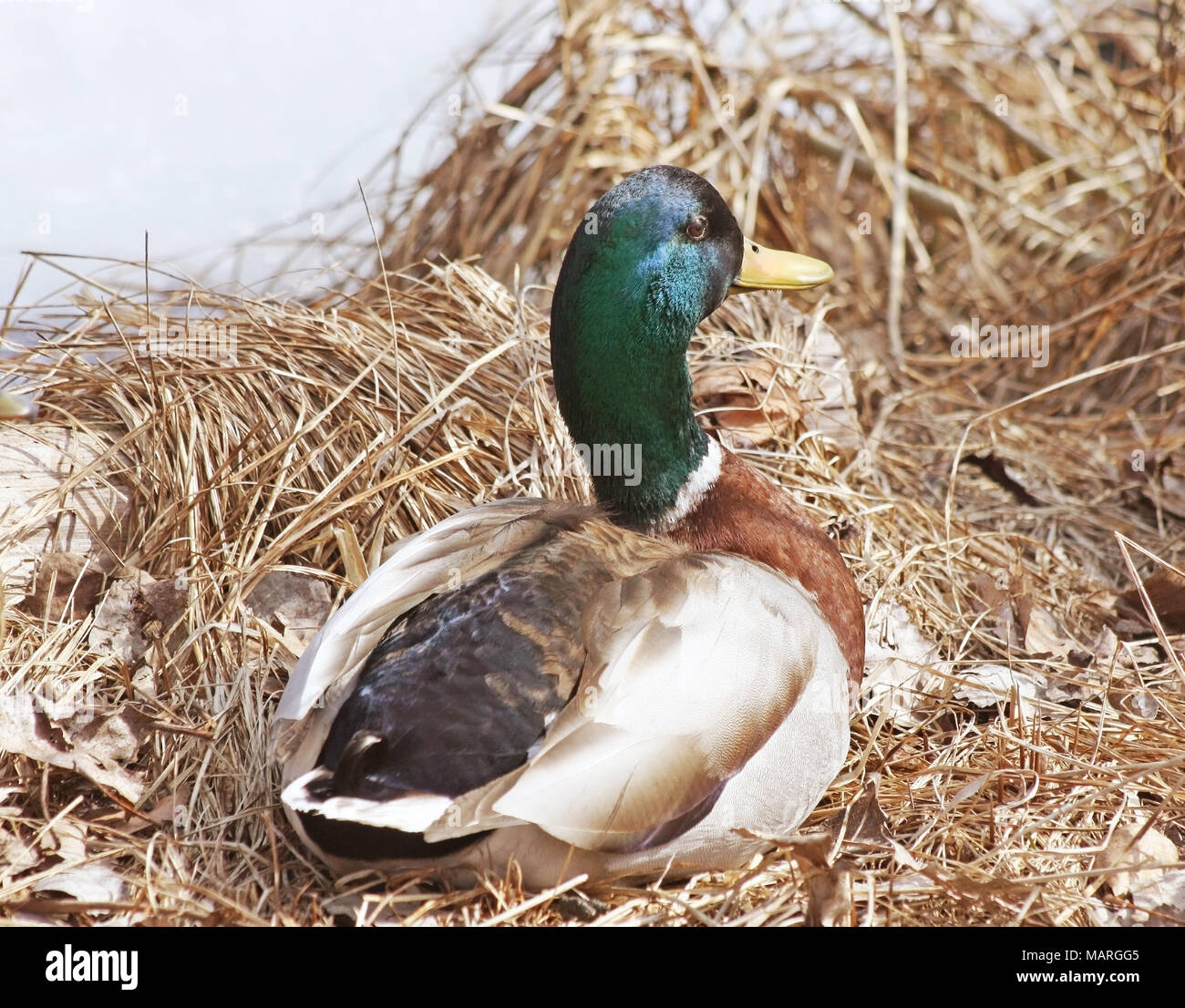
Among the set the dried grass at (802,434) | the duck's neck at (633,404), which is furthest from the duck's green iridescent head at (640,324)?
the dried grass at (802,434)

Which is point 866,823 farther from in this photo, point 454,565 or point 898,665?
point 454,565

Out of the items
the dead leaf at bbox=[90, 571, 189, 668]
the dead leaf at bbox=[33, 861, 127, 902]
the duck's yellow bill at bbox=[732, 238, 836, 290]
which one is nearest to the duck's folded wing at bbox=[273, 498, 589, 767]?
the dead leaf at bbox=[33, 861, 127, 902]

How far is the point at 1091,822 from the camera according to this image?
2.31 meters

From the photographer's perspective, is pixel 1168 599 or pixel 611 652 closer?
pixel 611 652

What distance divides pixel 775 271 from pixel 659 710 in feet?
3.94

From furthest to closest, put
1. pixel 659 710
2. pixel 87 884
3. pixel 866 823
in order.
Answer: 1. pixel 866 823
2. pixel 87 884
3. pixel 659 710

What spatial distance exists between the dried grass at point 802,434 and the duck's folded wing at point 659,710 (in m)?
0.21

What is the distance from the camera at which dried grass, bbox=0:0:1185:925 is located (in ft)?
7.06

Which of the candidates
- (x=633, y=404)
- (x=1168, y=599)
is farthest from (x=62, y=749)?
(x=1168, y=599)

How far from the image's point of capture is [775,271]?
2699 millimetres

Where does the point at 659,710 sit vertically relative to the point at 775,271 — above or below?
below

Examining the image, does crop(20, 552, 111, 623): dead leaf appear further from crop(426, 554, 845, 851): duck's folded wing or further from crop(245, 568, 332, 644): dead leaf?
crop(426, 554, 845, 851): duck's folded wing
